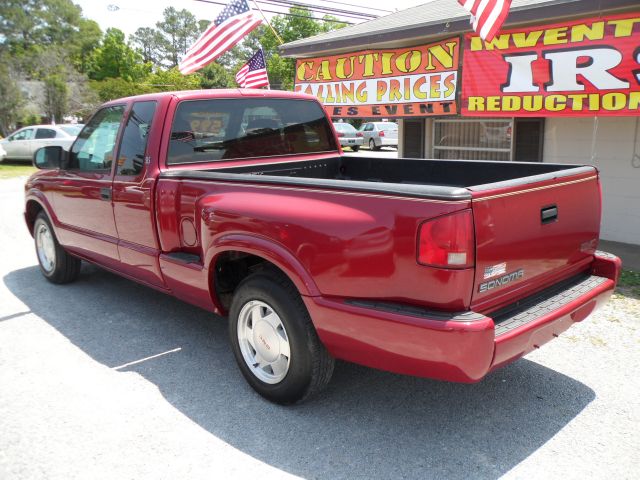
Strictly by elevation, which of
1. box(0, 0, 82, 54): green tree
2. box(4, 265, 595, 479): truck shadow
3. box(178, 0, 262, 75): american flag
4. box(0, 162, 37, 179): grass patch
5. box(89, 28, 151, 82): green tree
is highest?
box(0, 0, 82, 54): green tree

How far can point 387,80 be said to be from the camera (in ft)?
31.5

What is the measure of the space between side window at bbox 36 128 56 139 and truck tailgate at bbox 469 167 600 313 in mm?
20846

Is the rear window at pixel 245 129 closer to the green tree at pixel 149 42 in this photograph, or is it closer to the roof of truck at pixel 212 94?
the roof of truck at pixel 212 94

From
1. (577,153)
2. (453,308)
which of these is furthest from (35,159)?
(577,153)

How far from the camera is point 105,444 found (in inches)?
123

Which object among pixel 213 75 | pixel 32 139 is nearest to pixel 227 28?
pixel 32 139

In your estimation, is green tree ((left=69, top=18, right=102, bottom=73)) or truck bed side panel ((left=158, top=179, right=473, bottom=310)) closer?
truck bed side panel ((left=158, top=179, right=473, bottom=310))

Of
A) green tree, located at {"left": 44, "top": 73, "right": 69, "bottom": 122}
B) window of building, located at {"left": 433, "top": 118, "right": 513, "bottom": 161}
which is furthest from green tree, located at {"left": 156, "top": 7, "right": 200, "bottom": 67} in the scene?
window of building, located at {"left": 433, "top": 118, "right": 513, "bottom": 161}

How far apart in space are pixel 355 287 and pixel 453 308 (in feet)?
1.66

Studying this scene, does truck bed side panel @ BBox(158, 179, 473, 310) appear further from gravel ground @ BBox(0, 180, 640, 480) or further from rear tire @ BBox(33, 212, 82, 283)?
rear tire @ BBox(33, 212, 82, 283)

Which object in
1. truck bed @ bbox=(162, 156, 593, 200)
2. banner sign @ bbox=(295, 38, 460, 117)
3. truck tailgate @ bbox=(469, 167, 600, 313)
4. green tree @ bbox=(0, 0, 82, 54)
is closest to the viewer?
truck tailgate @ bbox=(469, 167, 600, 313)

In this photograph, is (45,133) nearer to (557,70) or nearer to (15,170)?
(15,170)

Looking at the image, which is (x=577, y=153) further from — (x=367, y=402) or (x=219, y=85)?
(x=219, y=85)

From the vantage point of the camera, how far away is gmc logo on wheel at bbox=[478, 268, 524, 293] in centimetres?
275
